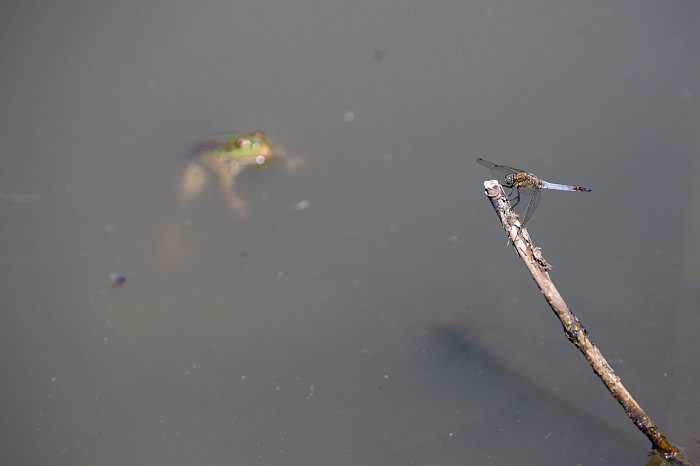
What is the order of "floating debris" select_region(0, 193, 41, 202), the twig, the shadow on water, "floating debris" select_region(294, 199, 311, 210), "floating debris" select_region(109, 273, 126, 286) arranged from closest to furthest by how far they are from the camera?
the twig
the shadow on water
"floating debris" select_region(109, 273, 126, 286)
"floating debris" select_region(294, 199, 311, 210)
"floating debris" select_region(0, 193, 41, 202)

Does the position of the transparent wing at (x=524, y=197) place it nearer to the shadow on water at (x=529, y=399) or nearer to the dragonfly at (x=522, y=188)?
the dragonfly at (x=522, y=188)

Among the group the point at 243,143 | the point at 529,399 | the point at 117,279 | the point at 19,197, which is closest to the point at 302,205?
the point at 243,143

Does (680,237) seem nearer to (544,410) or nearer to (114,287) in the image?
(544,410)

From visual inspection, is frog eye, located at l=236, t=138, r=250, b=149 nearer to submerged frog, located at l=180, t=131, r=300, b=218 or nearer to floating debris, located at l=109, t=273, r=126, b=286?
submerged frog, located at l=180, t=131, r=300, b=218

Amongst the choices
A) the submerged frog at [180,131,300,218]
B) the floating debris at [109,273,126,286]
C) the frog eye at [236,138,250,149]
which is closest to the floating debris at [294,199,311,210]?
the submerged frog at [180,131,300,218]

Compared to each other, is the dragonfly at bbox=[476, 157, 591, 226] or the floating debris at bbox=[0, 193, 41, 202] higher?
the dragonfly at bbox=[476, 157, 591, 226]

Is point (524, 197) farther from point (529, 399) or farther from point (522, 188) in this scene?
point (529, 399)

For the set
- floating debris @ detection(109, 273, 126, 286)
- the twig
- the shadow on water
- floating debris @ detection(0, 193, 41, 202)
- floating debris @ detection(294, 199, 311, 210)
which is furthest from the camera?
floating debris @ detection(0, 193, 41, 202)
